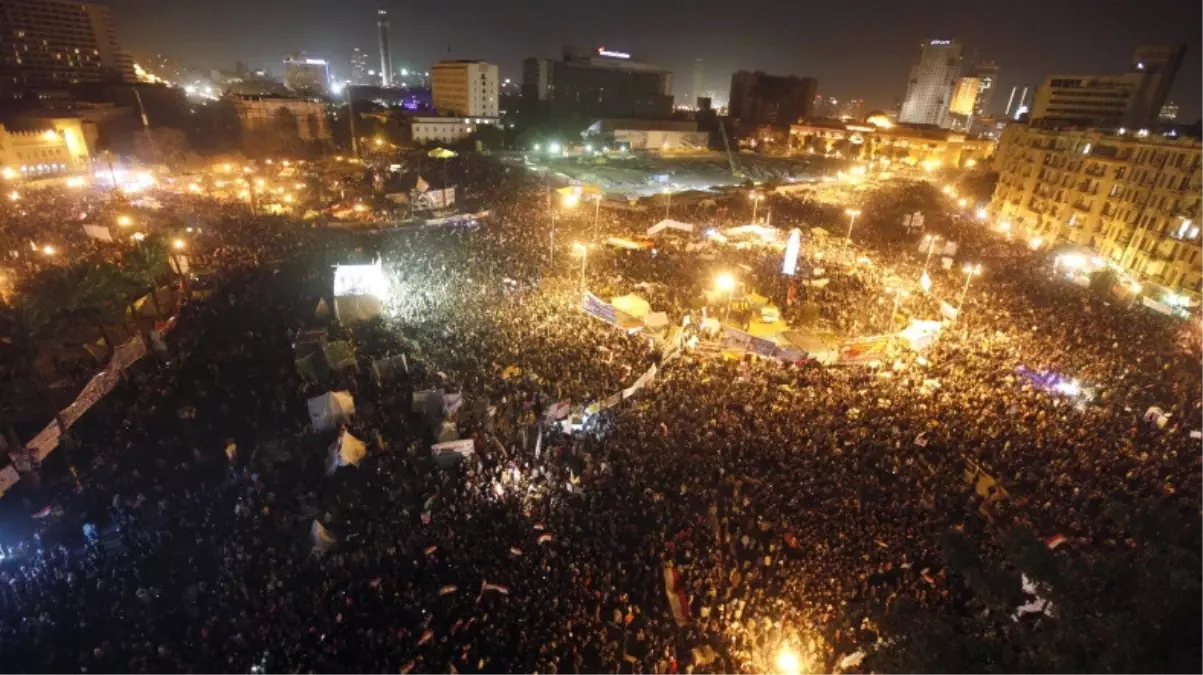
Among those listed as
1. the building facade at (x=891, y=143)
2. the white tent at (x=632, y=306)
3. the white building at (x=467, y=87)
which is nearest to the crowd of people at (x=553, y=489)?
the white tent at (x=632, y=306)

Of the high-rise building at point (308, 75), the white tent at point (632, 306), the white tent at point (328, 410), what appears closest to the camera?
the white tent at point (328, 410)

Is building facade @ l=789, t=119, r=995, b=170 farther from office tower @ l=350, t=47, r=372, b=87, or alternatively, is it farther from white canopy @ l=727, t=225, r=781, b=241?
office tower @ l=350, t=47, r=372, b=87

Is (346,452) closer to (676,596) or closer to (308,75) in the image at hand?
(676,596)

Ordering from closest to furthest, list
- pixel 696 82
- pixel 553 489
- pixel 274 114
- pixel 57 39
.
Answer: pixel 553 489 < pixel 274 114 < pixel 57 39 < pixel 696 82

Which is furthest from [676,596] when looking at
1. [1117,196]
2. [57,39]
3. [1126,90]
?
[57,39]

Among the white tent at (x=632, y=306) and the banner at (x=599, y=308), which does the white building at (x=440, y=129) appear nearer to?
the banner at (x=599, y=308)

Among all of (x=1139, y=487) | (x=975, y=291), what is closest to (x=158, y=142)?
(x=975, y=291)
